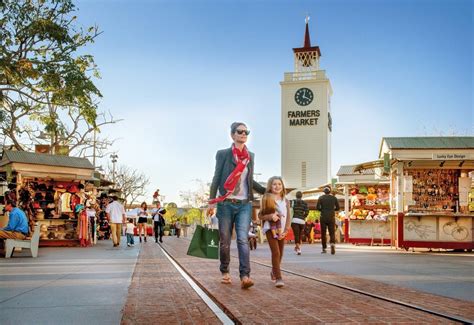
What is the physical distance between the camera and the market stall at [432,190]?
1900 centimetres

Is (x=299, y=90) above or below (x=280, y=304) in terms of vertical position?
above

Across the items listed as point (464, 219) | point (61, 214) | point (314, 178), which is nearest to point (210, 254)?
point (464, 219)

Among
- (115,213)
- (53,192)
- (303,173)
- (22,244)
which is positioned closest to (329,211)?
(22,244)

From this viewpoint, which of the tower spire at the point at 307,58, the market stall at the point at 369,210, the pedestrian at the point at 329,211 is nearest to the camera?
the pedestrian at the point at 329,211

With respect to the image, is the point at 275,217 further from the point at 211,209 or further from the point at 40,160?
the point at 40,160

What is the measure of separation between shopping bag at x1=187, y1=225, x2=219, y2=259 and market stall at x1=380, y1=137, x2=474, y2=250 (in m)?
11.7

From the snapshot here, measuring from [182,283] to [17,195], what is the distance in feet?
47.4

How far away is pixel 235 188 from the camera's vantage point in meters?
7.77

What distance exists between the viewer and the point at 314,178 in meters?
87.5

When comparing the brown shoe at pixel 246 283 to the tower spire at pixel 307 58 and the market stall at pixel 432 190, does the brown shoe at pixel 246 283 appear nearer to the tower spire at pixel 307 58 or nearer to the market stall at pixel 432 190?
the market stall at pixel 432 190

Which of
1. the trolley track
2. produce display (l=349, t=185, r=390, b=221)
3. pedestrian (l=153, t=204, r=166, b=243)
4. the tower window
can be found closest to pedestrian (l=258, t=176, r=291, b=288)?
the trolley track

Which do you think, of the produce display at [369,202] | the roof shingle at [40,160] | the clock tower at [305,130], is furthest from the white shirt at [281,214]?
the clock tower at [305,130]

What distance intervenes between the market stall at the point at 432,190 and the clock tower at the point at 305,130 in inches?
2585

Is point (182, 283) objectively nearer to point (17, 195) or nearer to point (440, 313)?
point (440, 313)
